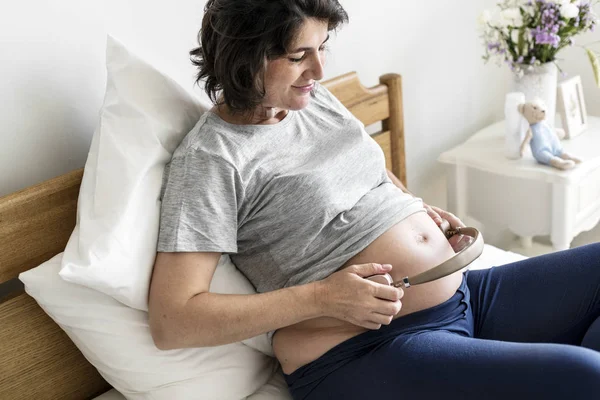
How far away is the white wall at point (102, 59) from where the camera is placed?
1.32 metres

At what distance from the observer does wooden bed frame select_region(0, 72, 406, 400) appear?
1.26m

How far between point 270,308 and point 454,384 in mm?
308

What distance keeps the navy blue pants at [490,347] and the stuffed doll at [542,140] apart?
68cm

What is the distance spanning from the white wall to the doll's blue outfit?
390mm

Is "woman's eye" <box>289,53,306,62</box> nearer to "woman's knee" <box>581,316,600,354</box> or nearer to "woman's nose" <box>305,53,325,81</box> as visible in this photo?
"woman's nose" <box>305,53,325,81</box>

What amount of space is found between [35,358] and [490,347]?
77 cm

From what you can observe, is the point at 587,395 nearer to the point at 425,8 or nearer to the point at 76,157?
the point at 76,157

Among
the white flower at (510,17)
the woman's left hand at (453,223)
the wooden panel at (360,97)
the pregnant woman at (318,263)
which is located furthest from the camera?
the white flower at (510,17)

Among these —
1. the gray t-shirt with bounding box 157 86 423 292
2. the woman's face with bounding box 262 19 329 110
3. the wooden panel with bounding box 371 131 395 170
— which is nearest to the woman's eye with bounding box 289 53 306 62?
the woman's face with bounding box 262 19 329 110

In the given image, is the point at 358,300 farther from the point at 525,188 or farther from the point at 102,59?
the point at 525,188

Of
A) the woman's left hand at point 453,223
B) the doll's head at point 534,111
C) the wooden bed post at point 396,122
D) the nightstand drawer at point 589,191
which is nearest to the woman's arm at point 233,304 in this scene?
the woman's left hand at point 453,223

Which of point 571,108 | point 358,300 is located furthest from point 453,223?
point 571,108

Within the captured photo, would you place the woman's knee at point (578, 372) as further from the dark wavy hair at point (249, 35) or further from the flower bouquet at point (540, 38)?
the flower bouquet at point (540, 38)

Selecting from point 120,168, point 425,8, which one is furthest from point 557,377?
point 425,8
